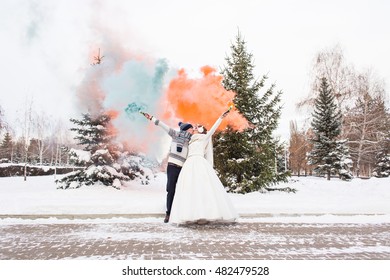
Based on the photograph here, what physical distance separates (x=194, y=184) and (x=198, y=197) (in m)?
0.31

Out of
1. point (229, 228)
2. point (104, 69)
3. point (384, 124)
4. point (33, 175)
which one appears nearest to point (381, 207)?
point (229, 228)

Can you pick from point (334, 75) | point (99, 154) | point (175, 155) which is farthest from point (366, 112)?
point (175, 155)

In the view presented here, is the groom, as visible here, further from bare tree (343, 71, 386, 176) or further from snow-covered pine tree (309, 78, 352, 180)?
bare tree (343, 71, 386, 176)

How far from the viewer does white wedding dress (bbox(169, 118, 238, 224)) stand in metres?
7.40

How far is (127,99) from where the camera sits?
44.0 ft

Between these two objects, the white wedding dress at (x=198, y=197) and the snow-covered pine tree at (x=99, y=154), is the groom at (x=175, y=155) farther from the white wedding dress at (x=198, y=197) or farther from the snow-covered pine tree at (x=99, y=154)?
the snow-covered pine tree at (x=99, y=154)

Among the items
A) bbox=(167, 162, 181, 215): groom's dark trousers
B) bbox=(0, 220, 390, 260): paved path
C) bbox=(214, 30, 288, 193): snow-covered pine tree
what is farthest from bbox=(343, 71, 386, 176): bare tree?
bbox=(167, 162, 181, 215): groom's dark trousers

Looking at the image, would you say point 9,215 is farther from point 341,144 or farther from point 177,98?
point 341,144

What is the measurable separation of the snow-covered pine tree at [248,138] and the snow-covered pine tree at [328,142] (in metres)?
15.6

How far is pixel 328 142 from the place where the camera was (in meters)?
29.6

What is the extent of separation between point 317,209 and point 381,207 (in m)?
2.06

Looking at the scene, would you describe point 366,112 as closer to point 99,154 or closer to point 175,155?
point 99,154

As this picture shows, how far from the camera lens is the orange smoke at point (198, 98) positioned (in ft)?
31.3

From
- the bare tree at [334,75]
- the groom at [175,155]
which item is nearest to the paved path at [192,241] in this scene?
the groom at [175,155]
